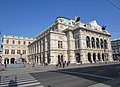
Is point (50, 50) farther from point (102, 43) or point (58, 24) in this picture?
point (102, 43)

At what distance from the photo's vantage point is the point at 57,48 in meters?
46.5

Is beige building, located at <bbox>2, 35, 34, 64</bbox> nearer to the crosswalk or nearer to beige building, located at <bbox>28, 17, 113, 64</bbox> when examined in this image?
beige building, located at <bbox>28, 17, 113, 64</bbox>

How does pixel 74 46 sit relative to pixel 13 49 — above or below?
below

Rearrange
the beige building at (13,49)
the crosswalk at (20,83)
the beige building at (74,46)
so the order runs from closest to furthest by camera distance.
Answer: the crosswalk at (20,83) → the beige building at (74,46) → the beige building at (13,49)

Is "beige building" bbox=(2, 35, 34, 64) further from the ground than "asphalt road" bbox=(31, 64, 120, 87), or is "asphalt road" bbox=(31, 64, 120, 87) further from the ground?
"beige building" bbox=(2, 35, 34, 64)

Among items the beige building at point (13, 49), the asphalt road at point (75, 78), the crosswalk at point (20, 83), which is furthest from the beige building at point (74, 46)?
the crosswalk at point (20, 83)

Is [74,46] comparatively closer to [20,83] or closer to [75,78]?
[75,78]

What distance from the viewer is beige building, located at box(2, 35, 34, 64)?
232ft

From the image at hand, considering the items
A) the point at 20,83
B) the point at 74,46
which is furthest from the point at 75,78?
the point at 74,46

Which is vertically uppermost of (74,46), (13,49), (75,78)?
(13,49)

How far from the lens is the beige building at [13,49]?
232 feet

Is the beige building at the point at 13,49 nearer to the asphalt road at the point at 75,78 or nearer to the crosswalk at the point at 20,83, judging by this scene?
the asphalt road at the point at 75,78

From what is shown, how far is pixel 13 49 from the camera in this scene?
7350 cm

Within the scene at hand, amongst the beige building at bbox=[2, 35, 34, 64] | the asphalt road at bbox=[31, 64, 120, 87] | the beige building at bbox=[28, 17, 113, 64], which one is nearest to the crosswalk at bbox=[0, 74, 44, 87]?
the asphalt road at bbox=[31, 64, 120, 87]
